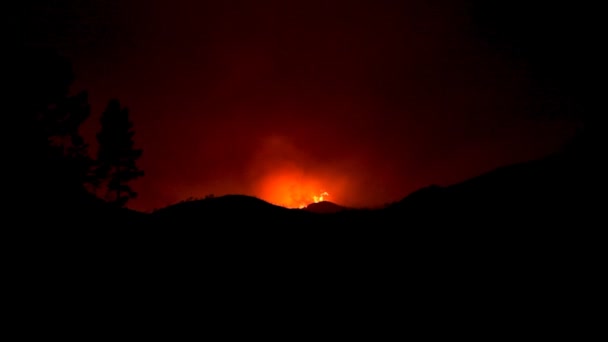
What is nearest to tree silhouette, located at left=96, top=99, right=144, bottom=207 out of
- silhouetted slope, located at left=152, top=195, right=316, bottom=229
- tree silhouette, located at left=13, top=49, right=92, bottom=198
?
tree silhouette, located at left=13, top=49, right=92, bottom=198

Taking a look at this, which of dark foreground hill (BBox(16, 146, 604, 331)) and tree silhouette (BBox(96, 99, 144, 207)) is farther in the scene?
tree silhouette (BBox(96, 99, 144, 207))

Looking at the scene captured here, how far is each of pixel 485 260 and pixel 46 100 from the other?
2617cm

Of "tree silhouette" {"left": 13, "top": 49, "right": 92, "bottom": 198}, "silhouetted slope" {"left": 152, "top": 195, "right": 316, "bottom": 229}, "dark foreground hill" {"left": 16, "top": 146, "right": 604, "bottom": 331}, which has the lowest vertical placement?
"dark foreground hill" {"left": 16, "top": 146, "right": 604, "bottom": 331}

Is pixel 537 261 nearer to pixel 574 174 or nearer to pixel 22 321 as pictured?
pixel 574 174

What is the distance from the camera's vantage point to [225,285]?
10.6 meters

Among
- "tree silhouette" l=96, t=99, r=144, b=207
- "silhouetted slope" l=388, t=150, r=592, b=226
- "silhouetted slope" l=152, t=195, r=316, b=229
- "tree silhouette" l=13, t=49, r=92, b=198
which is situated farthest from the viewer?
"tree silhouette" l=96, t=99, r=144, b=207

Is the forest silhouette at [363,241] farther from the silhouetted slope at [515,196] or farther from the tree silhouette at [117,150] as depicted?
the tree silhouette at [117,150]

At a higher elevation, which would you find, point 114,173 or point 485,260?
point 114,173

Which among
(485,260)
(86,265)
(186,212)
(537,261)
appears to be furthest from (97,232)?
(537,261)

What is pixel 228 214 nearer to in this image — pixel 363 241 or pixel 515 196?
pixel 363 241

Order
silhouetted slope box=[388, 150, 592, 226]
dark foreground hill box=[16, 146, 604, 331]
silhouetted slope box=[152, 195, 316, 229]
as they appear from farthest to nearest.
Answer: silhouetted slope box=[152, 195, 316, 229] < silhouetted slope box=[388, 150, 592, 226] < dark foreground hill box=[16, 146, 604, 331]

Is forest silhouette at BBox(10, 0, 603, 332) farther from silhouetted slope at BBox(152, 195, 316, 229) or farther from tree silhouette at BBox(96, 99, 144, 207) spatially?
tree silhouette at BBox(96, 99, 144, 207)

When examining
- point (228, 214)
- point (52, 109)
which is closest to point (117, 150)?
point (52, 109)

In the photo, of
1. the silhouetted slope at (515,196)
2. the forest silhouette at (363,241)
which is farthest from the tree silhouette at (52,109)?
the silhouetted slope at (515,196)
